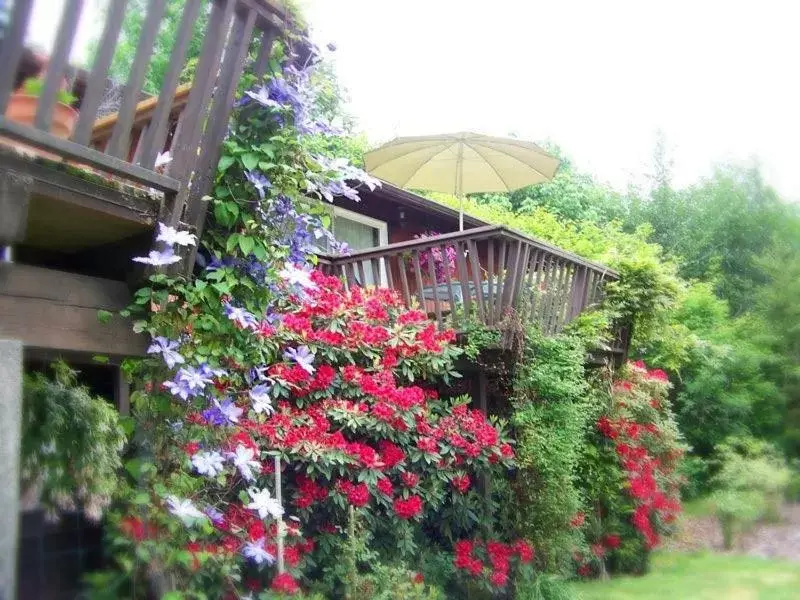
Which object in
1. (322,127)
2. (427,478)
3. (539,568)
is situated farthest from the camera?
(539,568)

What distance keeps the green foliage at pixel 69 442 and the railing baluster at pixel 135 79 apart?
119 cm

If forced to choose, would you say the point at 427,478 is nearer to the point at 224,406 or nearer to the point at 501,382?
the point at 501,382

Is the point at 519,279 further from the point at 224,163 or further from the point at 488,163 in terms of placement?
the point at 224,163

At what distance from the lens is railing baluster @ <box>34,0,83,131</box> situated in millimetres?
2086

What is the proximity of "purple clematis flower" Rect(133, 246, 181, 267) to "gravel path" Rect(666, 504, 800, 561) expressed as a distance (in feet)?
20.4

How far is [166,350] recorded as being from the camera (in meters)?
2.62

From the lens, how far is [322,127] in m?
3.13

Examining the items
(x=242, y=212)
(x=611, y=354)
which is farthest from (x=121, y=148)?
(x=611, y=354)

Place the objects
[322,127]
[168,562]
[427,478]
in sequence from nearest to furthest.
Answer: [168,562]
[322,127]
[427,478]

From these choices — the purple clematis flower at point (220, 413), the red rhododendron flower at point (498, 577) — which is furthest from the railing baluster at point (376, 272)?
the purple clematis flower at point (220, 413)

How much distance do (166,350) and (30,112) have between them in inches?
35.6

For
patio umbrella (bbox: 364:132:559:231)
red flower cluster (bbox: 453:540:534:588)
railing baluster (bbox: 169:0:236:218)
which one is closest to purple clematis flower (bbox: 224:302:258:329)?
railing baluster (bbox: 169:0:236:218)

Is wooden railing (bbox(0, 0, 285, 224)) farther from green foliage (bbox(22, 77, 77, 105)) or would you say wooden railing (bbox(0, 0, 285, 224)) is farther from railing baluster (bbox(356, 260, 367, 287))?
railing baluster (bbox(356, 260, 367, 287))

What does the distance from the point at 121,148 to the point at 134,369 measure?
92 cm
